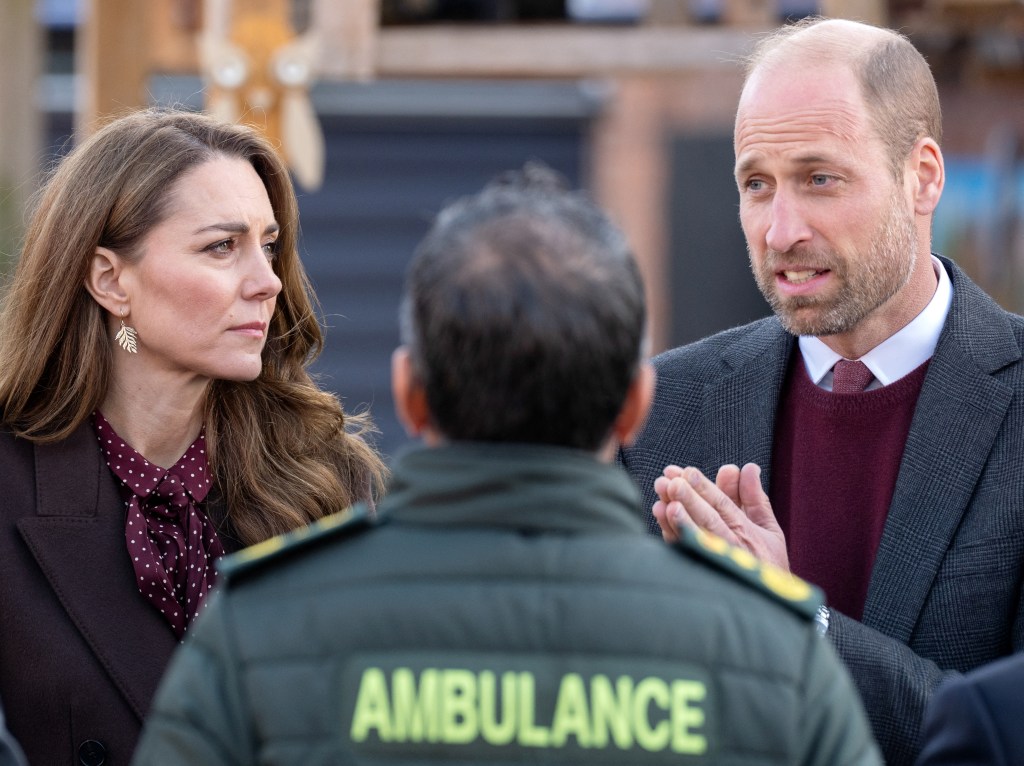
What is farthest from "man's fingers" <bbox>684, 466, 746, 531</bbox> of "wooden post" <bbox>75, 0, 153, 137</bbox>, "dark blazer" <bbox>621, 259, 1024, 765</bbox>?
"wooden post" <bbox>75, 0, 153, 137</bbox>

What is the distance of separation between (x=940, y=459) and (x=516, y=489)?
1311mm

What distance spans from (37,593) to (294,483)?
0.58 meters

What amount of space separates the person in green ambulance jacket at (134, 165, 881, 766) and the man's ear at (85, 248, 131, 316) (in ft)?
4.67

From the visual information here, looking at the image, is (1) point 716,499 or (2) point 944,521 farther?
(2) point 944,521

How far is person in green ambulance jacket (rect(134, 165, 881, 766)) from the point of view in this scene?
1.53 meters

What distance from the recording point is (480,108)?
7.97 meters

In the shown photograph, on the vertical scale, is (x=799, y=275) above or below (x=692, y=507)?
above

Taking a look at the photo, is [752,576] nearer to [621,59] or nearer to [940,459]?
[940,459]

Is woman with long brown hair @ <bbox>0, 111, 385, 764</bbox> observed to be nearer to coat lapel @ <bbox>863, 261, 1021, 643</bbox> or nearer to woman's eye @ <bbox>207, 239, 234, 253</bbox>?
woman's eye @ <bbox>207, 239, 234, 253</bbox>

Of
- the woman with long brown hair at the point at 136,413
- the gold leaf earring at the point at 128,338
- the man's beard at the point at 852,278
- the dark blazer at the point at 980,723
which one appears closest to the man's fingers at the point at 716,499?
the man's beard at the point at 852,278

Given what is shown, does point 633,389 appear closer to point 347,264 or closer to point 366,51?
point 366,51

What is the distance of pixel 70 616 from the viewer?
106 inches

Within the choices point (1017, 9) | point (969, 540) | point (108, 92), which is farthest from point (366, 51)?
point (969, 540)

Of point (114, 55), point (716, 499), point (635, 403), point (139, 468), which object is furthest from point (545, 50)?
point (635, 403)
